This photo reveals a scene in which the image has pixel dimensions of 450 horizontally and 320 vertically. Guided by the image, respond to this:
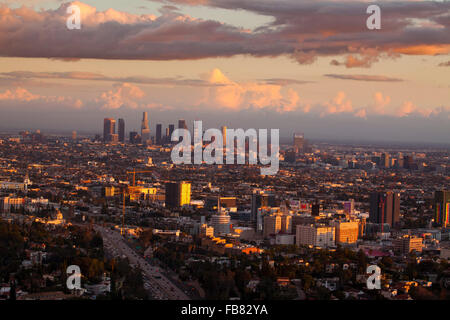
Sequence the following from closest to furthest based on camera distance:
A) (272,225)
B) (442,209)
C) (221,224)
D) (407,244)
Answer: (407,244), (272,225), (221,224), (442,209)

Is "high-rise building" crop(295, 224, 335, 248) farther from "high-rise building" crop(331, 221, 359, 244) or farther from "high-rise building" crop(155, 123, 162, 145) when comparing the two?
"high-rise building" crop(155, 123, 162, 145)

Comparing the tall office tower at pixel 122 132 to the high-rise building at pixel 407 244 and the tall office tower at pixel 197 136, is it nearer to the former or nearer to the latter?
the tall office tower at pixel 197 136

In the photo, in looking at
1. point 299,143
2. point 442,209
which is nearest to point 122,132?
point 299,143

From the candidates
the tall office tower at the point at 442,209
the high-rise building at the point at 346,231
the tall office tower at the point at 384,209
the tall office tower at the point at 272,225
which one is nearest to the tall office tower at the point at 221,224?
the tall office tower at the point at 272,225

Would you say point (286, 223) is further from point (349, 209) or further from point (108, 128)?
point (108, 128)
